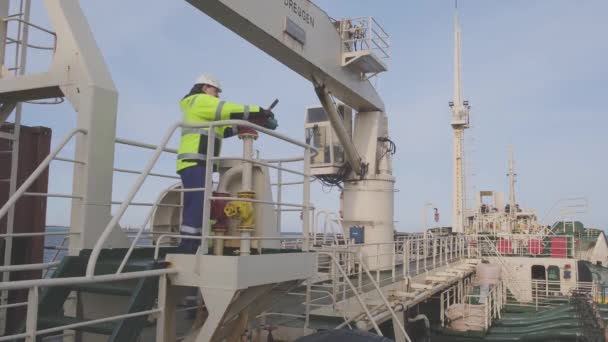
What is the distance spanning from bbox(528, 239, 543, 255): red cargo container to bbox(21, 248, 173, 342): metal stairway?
1870cm

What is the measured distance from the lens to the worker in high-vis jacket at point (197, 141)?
4.61 metres

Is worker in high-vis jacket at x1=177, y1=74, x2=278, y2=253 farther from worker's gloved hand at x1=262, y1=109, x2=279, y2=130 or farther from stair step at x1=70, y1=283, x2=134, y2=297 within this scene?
stair step at x1=70, y1=283, x2=134, y2=297

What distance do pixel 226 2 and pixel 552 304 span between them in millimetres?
14674

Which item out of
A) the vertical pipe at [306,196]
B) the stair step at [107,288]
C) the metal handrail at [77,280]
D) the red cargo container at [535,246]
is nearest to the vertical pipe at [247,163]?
the vertical pipe at [306,196]

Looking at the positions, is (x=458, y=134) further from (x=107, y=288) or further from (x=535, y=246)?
(x=107, y=288)

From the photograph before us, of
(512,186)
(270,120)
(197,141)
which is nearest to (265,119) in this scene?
(270,120)

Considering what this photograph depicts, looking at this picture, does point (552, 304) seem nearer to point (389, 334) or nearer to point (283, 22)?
point (389, 334)

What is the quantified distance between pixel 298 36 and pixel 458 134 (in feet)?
62.7

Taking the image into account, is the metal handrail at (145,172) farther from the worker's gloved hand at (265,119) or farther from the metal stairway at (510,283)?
the metal stairway at (510,283)

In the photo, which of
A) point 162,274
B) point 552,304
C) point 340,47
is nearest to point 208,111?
point 162,274

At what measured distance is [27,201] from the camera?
6.12 metres

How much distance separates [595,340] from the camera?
10.6m

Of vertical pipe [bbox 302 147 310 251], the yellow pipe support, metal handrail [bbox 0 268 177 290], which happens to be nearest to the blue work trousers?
the yellow pipe support

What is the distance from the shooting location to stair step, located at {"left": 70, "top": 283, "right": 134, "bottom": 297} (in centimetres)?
397
